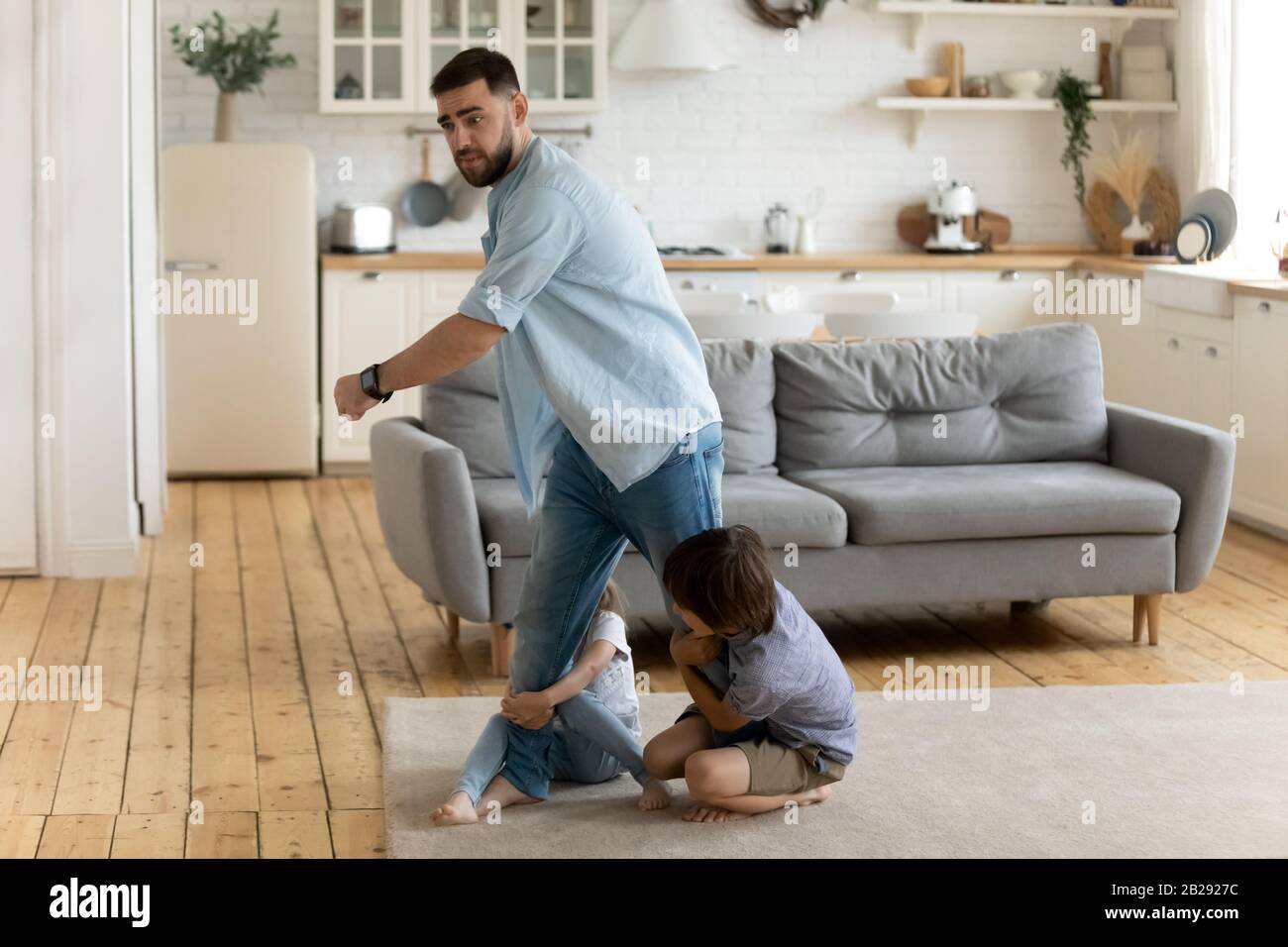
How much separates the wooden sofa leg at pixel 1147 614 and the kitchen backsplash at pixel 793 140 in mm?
3769

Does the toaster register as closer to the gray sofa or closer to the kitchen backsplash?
the kitchen backsplash

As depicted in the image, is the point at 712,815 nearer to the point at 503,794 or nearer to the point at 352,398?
the point at 503,794

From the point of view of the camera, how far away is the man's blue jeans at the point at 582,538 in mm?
3072

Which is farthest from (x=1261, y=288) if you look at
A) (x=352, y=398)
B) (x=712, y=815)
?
(x=352, y=398)

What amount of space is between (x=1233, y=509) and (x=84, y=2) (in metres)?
4.45

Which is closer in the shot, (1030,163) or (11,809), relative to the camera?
(11,809)

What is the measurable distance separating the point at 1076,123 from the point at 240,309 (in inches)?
158

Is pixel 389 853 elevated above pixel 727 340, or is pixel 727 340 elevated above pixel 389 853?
pixel 727 340

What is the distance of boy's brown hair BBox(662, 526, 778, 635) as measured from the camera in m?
3.02

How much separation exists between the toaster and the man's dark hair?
4559 millimetres

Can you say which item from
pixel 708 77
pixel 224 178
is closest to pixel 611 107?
pixel 708 77

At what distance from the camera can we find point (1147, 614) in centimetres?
473

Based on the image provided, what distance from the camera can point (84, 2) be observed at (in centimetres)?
533
